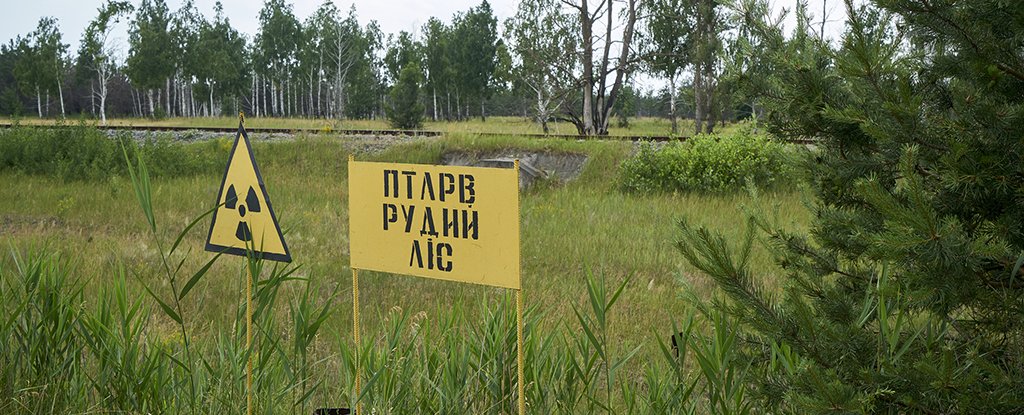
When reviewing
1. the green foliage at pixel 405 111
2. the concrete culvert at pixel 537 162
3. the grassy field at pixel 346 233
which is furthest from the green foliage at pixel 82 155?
the green foliage at pixel 405 111

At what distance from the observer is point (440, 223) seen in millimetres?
2975

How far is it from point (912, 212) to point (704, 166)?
402 inches

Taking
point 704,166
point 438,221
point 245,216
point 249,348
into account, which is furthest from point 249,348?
point 704,166

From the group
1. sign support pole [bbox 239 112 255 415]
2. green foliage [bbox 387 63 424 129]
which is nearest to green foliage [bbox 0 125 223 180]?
sign support pole [bbox 239 112 255 415]

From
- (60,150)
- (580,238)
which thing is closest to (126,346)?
(580,238)

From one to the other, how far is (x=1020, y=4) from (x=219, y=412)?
2840mm

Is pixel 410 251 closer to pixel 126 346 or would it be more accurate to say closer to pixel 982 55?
pixel 126 346

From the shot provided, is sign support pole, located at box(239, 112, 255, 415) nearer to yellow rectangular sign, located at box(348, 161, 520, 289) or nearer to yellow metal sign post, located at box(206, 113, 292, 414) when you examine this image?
yellow metal sign post, located at box(206, 113, 292, 414)

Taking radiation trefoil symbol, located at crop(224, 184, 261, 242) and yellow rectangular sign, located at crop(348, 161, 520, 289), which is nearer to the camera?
yellow rectangular sign, located at crop(348, 161, 520, 289)

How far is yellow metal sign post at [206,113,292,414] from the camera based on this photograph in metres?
3.37

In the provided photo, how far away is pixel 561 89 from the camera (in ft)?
80.6

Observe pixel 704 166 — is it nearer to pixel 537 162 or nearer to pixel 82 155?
pixel 537 162

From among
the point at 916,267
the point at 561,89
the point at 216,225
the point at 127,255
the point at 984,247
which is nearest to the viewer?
the point at 984,247

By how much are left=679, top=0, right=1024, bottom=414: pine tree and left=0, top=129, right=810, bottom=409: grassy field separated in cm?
46
